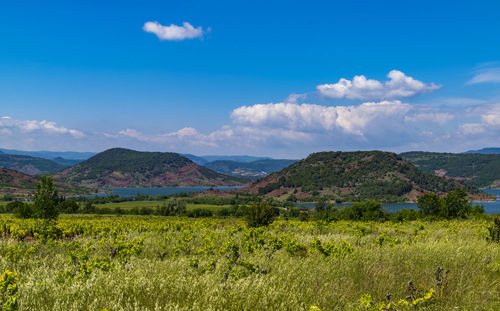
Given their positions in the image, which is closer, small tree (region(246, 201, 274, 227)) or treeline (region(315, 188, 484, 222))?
small tree (region(246, 201, 274, 227))

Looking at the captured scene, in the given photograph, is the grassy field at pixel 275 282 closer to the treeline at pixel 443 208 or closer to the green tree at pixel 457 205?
the treeline at pixel 443 208

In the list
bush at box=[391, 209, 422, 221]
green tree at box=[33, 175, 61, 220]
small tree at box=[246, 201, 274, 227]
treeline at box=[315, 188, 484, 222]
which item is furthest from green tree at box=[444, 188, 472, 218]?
green tree at box=[33, 175, 61, 220]

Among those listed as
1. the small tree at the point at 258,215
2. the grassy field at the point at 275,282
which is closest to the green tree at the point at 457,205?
the small tree at the point at 258,215

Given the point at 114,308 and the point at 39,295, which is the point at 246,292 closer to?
the point at 114,308

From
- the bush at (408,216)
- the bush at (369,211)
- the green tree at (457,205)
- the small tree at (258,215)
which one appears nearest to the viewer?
the small tree at (258,215)

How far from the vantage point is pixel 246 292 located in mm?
5840

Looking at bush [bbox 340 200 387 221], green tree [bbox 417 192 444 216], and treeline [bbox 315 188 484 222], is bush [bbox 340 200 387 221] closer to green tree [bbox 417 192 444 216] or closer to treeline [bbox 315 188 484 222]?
treeline [bbox 315 188 484 222]

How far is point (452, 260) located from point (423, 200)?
77.5m

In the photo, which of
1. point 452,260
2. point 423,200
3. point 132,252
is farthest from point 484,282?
point 423,200

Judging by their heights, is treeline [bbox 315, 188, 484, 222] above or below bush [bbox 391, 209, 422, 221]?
above

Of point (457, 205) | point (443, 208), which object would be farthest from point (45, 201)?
point (457, 205)

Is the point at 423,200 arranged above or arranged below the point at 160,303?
below

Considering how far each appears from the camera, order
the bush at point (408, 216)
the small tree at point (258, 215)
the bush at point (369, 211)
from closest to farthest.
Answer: the small tree at point (258, 215) < the bush at point (408, 216) < the bush at point (369, 211)

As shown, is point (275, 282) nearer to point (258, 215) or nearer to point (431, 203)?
point (258, 215)
